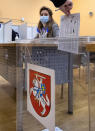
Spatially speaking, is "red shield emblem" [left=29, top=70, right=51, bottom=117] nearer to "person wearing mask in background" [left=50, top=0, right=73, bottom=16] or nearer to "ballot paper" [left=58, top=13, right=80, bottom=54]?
"ballot paper" [left=58, top=13, right=80, bottom=54]

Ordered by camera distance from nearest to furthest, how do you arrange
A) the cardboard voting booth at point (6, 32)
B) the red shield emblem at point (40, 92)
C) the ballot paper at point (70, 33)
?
the ballot paper at point (70, 33) < the red shield emblem at point (40, 92) < the cardboard voting booth at point (6, 32)

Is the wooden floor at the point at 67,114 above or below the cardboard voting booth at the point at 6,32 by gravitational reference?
below

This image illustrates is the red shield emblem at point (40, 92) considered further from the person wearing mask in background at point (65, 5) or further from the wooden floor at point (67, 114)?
the person wearing mask in background at point (65, 5)

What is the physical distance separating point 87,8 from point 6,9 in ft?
8.73

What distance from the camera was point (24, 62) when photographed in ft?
3.21

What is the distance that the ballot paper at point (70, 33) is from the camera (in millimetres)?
647

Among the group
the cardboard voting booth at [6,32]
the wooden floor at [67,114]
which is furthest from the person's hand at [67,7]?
the cardboard voting booth at [6,32]

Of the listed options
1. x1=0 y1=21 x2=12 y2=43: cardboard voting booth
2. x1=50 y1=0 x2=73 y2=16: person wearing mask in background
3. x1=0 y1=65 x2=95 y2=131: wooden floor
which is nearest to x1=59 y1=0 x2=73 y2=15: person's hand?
x1=50 y1=0 x2=73 y2=16: person wearing mask in background

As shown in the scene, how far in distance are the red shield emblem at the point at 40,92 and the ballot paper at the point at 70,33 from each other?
19 centimetres

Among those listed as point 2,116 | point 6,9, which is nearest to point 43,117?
point 2,116

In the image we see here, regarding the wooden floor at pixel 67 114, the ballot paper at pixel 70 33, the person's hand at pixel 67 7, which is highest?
the person's hand at pixel 67 7

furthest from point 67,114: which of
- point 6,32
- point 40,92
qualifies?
point 6,32

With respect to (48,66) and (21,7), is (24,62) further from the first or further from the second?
(21,7)

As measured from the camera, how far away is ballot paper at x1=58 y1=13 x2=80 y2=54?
25.5 inches
